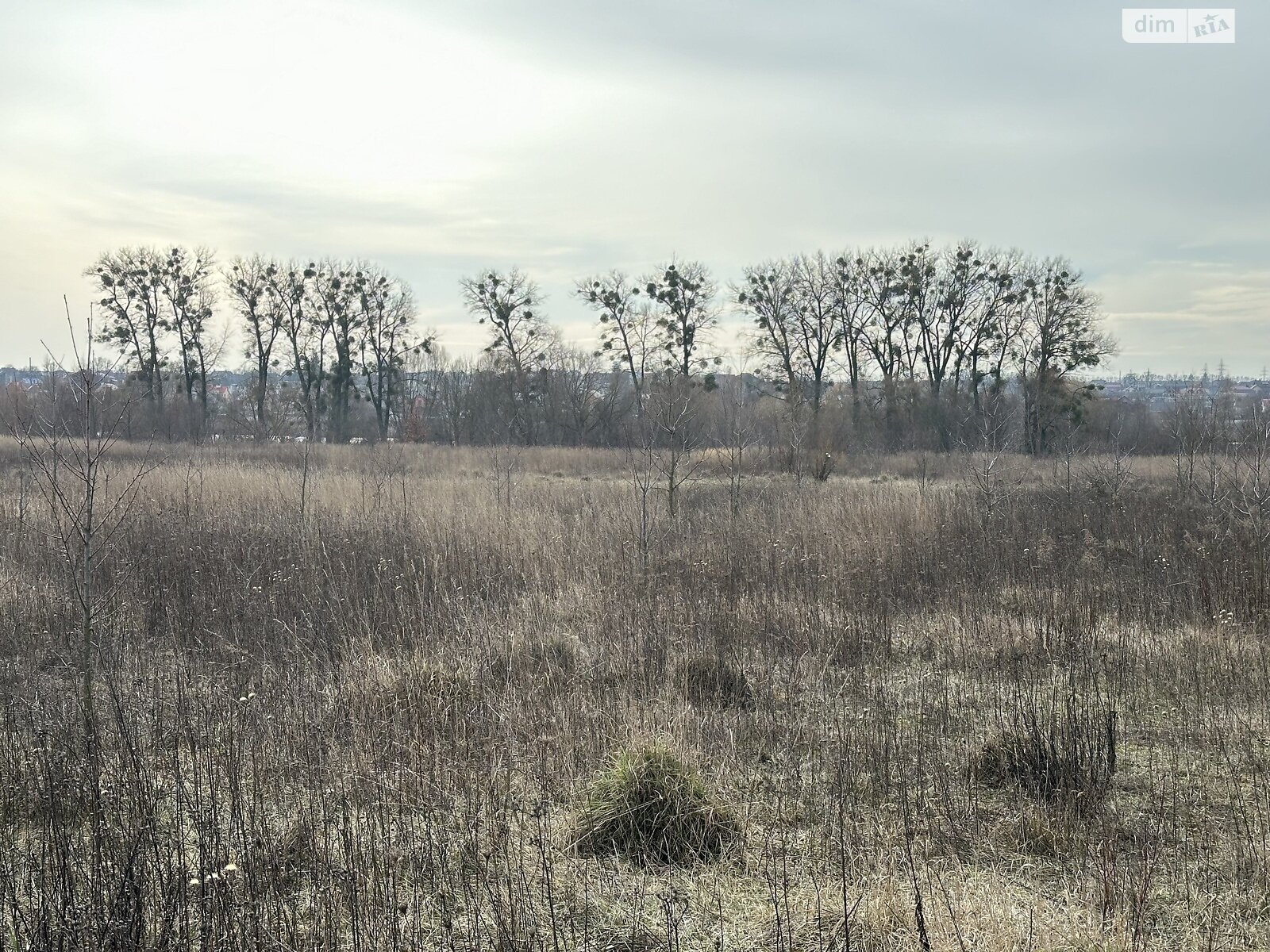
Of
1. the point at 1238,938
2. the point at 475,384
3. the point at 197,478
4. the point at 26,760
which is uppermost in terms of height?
the point at 475,384

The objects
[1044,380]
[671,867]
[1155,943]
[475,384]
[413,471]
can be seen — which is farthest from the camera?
[475,384]

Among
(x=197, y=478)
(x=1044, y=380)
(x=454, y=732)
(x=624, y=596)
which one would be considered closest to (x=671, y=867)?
(x=454, y=732)

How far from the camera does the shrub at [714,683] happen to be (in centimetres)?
550

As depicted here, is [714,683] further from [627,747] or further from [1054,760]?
[1054,760]

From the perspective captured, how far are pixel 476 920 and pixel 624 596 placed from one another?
5011 mm

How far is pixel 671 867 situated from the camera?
3.55 meters

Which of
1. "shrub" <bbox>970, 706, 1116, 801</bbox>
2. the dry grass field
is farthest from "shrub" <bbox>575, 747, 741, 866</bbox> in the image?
"shrub" <bbox>970, 706, 1116, 801</bbox>

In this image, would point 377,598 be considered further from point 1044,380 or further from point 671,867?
point 1044,380

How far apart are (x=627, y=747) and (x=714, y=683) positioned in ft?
5.57

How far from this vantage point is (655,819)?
3711 mm

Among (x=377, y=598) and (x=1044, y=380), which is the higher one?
(x=1044, y=380)

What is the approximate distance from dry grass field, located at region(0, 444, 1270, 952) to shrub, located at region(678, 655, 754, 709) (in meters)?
0.04

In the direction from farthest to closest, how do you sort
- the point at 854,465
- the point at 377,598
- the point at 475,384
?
the point at 475,384
the point at 854,465
the point at 377,598

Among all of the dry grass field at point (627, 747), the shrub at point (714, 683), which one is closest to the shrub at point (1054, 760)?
the dry grass field at point (627, 747)
